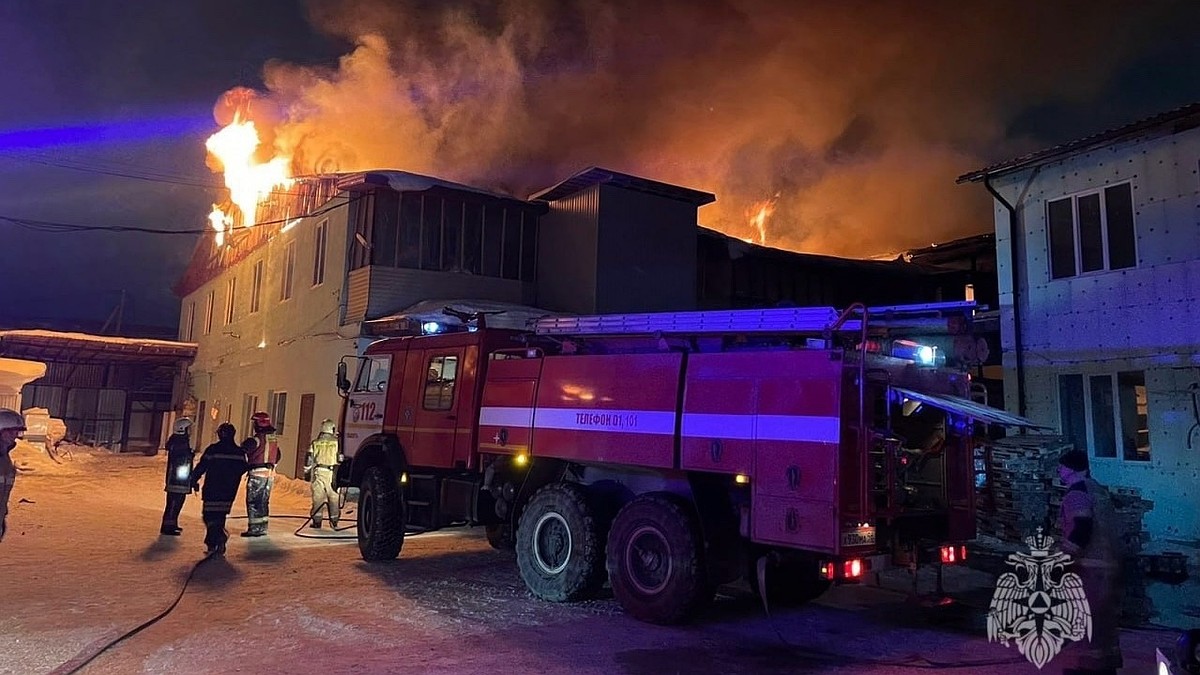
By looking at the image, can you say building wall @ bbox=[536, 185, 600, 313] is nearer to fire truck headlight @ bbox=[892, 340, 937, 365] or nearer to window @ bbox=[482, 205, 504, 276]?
window @ bbox=[482, 205, 504, 276]

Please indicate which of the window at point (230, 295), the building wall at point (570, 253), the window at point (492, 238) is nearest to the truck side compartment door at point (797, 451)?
the building wall at point (570, 253)

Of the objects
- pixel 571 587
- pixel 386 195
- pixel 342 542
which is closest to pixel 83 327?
pixel 386 195

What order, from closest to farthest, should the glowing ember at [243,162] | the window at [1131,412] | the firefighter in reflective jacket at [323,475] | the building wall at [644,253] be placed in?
the firefighter in reflective jacket at [323,475]
the window at [1131,412]
the building wall at [644,253]
the glowing ember at [243,162]

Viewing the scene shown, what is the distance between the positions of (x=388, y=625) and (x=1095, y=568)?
509cm

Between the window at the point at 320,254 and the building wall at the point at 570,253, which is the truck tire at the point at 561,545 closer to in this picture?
the building wall at the point at 570,253

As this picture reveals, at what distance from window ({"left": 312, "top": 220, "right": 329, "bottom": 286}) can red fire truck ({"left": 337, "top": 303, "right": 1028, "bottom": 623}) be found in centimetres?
1012

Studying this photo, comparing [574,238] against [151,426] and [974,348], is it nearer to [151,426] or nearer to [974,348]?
[974,348]

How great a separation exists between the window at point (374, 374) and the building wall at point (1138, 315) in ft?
34.2

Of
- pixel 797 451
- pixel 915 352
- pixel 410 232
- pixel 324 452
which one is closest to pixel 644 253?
pixel 410 232

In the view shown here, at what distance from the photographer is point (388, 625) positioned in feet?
20.3

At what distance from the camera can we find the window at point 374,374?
9.82 meters

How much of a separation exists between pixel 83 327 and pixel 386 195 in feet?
152

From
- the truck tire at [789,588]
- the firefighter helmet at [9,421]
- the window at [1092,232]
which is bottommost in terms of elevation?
the truck tire at [789,588]

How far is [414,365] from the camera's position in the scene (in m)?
9.27
